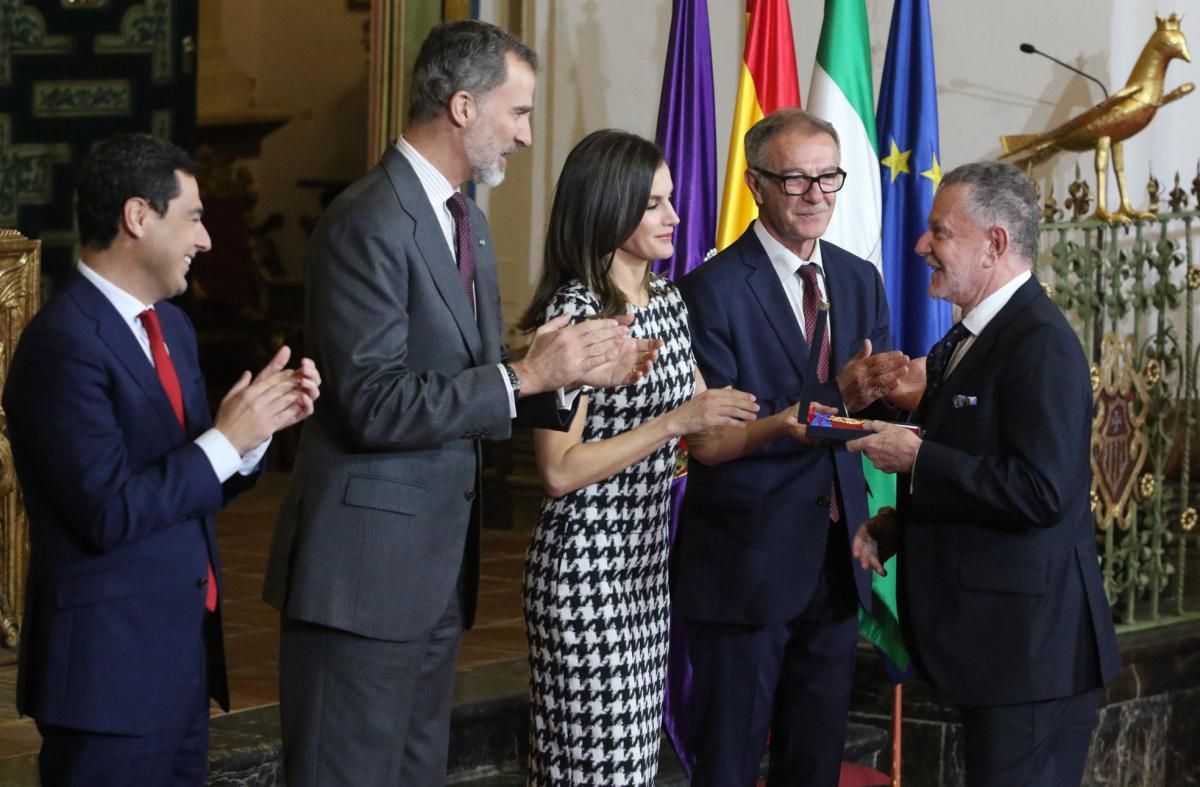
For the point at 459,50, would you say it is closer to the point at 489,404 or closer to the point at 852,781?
the point at 489,404

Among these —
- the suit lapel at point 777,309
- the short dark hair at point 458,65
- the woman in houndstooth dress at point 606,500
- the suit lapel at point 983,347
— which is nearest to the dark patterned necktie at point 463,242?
the short dark hair at point 458,65

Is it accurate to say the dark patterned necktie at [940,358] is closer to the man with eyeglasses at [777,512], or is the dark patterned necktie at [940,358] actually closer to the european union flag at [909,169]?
the man with eyeglasses at [777,512]

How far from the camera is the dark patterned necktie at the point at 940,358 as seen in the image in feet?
11.9

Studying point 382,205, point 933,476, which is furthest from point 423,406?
point 933,476

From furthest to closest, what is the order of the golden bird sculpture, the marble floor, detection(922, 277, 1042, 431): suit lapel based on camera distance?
the golden bird sculpture, the marble floor, detection(922, 277, 1042, 431): suit lapel

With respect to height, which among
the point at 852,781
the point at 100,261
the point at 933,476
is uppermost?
the point at 100,261

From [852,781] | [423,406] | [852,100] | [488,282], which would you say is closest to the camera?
[423,406]

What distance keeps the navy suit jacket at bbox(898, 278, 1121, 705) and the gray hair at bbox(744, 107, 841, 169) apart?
2.18 feet

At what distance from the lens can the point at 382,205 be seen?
304 centimetres

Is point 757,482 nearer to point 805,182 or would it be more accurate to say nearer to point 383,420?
point 805,182

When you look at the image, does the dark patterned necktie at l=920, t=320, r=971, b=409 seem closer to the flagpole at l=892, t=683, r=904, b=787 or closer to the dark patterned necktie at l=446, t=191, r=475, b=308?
the dark patterned necktie at l=446, t=191, r=475, b=308

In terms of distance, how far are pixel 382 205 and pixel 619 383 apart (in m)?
0.51

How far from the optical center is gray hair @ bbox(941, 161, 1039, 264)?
351 cm

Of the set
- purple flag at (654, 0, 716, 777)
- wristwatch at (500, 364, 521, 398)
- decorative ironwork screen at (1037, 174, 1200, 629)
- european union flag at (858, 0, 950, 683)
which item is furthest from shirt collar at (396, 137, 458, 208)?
decorative ironwork screen at (1037, 174, 1200, 629)
